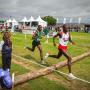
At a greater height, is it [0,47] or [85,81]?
[0,47]

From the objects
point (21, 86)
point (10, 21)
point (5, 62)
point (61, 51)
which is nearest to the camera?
point (21, 86)

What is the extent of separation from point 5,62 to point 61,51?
2.57 metres

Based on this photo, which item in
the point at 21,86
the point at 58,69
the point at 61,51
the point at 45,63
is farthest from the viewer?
the point at 45,63

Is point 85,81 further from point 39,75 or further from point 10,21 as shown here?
point 10,21

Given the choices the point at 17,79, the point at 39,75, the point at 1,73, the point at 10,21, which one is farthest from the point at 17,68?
the point at 10,21

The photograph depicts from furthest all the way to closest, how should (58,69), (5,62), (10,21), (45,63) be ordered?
(10,21)
(45,63)
(58,69)
(5,62)

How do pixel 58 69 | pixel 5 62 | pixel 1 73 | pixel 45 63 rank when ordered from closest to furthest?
pixel 1 73 < pixel 5 62 < pixel 58 69 < pixel 45 63

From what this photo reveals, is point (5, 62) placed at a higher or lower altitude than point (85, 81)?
higher

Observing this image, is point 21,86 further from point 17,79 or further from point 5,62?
point 5,62

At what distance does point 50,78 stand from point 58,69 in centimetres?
161

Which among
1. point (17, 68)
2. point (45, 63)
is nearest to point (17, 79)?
point (17, 68)

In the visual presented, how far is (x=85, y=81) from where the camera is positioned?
8.96 m

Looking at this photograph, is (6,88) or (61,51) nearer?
(6,88)

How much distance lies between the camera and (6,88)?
6.79 metres
